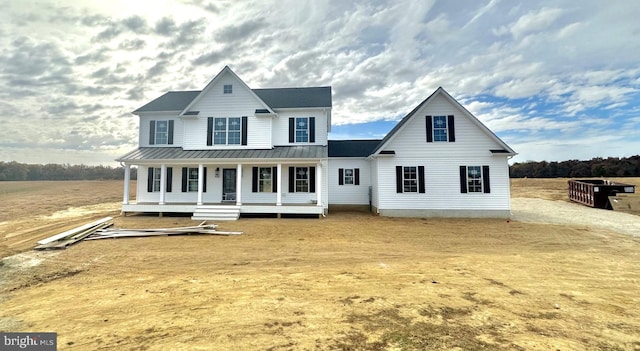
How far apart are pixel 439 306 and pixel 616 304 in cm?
307

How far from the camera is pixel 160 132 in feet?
57.6

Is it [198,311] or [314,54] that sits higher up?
[314,54]

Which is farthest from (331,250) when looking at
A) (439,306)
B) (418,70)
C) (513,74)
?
(513,74)

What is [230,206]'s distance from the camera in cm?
1468

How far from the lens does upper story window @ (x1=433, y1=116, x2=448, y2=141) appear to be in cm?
1487

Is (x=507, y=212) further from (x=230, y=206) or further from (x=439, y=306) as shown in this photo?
(x=230, y=206)

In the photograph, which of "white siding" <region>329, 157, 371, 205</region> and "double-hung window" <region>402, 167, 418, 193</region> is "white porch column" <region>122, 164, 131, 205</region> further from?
"double-hung window" <region>402, 167, 418, 193</region>

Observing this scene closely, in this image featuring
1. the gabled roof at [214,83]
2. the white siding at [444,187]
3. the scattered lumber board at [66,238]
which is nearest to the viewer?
the scattered lumber board at [66,238]

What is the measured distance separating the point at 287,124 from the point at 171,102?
27.3ft

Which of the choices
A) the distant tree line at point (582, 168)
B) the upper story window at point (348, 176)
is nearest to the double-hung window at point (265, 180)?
the upper story window at point (348, 176)

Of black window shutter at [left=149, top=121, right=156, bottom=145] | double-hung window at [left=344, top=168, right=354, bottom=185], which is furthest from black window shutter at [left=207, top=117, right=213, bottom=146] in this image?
double-hung window at [left=344, top=168, right=354, bottom=185]

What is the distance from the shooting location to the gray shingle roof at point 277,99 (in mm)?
17078

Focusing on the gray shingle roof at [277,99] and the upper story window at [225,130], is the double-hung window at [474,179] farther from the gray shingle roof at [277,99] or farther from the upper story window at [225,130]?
the upper story window at [225,130]

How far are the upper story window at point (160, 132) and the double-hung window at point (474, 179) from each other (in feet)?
59.9
